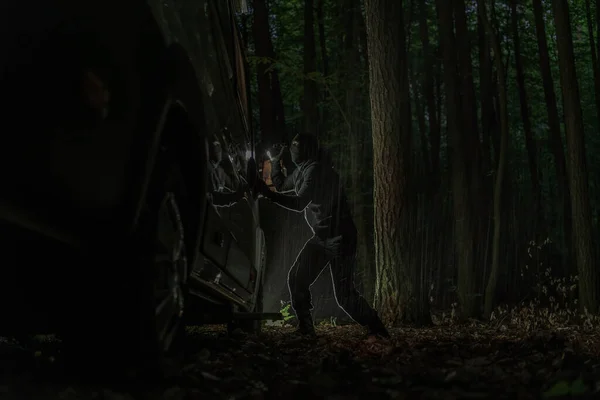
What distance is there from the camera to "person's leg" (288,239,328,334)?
7.81m

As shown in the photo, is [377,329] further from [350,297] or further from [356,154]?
[356,154]

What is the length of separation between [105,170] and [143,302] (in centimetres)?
66

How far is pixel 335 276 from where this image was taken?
8.05 m

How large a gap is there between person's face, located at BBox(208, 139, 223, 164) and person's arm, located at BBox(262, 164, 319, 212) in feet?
9.27

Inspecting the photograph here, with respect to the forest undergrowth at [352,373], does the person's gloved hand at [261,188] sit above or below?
above

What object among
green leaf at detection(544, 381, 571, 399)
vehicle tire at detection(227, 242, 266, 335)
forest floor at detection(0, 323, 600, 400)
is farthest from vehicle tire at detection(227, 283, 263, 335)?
green leaf at detection(544, 381, 571, 399)

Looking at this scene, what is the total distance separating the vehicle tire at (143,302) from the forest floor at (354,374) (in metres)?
0.15

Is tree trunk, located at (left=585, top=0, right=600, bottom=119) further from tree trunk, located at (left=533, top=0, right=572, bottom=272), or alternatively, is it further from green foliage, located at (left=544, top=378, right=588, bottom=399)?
green foliage, located at (left=544, top=378, right=588, bottom=399)

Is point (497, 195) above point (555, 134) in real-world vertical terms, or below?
below

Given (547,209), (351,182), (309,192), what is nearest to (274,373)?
(309,192)

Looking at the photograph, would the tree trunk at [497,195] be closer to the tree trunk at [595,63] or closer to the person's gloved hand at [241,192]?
the person's gloved hand at [241,192]

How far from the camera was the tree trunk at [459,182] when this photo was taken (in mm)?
13781

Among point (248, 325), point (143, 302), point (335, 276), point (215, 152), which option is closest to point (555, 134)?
point (335, 276)

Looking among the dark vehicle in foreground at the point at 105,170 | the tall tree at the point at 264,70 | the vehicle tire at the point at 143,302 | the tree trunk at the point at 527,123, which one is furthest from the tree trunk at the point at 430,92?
the vehicle tire at the point at 143,302
